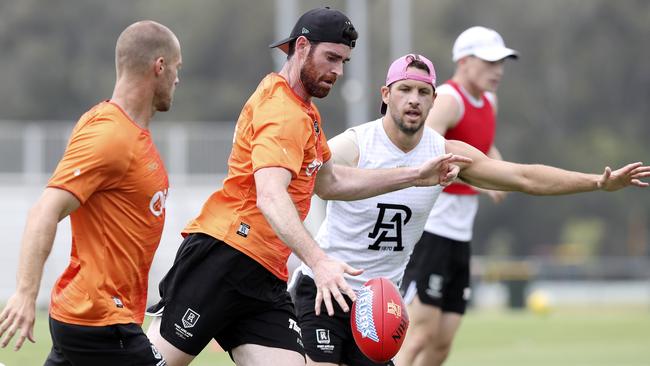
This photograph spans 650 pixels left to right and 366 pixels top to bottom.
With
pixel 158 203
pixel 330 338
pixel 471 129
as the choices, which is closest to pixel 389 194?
pixel 330 338

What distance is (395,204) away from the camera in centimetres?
789

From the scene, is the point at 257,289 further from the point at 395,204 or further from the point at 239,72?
the point at 239,72

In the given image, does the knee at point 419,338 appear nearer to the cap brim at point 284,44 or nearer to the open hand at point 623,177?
the open hand at point 623,177

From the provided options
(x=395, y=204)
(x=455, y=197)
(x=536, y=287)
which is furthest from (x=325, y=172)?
(x=536, y=287)

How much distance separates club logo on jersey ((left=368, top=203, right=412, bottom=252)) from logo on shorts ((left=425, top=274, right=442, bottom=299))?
2112mm

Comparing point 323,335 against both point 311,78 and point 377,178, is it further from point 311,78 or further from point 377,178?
point 311,78

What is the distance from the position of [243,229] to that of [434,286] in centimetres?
342

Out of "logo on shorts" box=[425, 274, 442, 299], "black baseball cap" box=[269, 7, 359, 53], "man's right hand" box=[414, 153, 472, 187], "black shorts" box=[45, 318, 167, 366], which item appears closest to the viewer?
"black shorts" box=[45, 318, 167, 366]

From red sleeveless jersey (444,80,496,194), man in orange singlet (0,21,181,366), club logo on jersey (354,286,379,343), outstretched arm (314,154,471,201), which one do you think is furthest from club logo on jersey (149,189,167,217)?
red sleeveless jersey (444,80,496,194)

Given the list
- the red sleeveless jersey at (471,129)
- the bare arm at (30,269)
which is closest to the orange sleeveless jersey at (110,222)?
the bare arm at (30,269)

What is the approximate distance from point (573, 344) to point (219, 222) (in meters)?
11.6

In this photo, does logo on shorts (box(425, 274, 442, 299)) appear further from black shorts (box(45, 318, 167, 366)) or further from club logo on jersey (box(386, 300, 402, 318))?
black shorts (box(45, 318, 167, 366))

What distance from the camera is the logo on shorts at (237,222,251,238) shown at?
684cm

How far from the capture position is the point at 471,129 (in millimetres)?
10055
